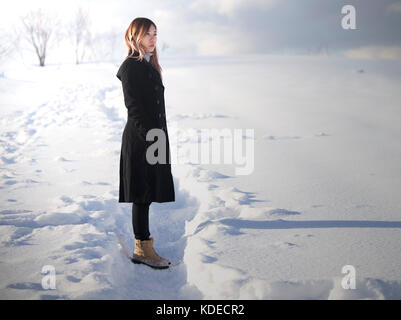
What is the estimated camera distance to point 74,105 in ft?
27.6

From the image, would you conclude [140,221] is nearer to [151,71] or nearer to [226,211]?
[226,211]

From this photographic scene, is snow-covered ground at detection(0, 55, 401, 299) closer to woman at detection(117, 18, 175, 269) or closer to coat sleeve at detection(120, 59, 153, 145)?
woman at detection(117, 18, 175, 269)

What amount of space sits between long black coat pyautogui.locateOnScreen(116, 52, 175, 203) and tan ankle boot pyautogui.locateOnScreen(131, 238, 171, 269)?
320 millimetres

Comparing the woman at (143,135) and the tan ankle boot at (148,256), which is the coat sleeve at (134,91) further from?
the tan ankle boot at (148,256)

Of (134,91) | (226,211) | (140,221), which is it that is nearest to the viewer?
(134,91)

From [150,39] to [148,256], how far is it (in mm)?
1513

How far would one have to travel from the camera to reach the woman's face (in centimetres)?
196

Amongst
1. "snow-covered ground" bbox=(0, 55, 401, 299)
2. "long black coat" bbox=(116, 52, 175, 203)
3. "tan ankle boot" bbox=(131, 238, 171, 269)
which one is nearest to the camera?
"snow-covered ground" bbox=(0, 55, 401, 299)

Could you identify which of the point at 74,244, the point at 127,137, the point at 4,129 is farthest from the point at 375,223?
the point at 4,129

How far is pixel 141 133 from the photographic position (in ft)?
6.59

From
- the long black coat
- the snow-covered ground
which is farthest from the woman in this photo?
the snow-covered ground

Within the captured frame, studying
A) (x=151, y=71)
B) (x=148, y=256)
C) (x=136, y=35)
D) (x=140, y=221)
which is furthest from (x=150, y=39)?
(x=148, y=256)

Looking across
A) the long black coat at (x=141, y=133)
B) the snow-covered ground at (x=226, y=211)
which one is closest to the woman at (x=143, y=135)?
the long black coat at (x=141, y=133)

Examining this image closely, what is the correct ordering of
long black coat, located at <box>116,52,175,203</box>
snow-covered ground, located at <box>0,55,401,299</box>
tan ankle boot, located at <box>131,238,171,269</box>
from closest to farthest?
1. snow-covered ground, located at <box>0,55,401,299</box>
2. long black coat, located at <box>116,52,175,203</box>
3. tan ankle boot, located at <box>131,238,171,269</box>
